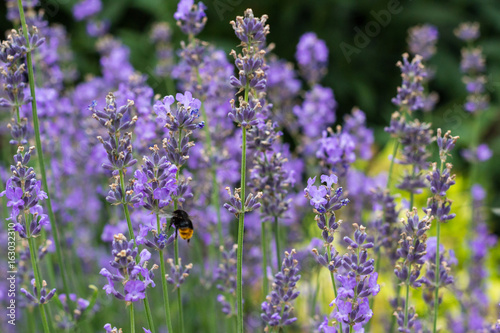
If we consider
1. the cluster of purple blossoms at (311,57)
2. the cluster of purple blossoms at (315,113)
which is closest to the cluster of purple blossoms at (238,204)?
the cluster of purple blossoms at (315,113)

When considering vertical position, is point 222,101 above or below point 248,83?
above

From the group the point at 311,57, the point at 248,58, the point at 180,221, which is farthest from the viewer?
the point at 311,57

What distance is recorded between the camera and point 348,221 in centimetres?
281

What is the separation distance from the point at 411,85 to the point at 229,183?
93cm

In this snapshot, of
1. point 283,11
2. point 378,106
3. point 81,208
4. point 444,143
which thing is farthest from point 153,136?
point 378,106

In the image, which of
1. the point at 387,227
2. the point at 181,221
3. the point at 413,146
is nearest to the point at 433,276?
the point at 387,227

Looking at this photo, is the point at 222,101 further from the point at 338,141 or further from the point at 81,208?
the point at 81,208

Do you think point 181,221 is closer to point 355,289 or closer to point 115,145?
point 115,145

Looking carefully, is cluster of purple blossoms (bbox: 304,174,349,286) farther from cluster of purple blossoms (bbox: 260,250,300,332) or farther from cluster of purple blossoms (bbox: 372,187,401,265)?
cluster of purple blossoms (bbox: 372,187,401,265)

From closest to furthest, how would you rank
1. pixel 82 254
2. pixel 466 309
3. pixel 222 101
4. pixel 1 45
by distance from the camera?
1. pixel 1 45
2. pixel 222 101
3. pixel 466 309
4. pixel 82 254

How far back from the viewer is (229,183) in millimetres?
2531

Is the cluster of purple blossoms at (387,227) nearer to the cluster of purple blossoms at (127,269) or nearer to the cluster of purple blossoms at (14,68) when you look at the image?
the cluster of purple blossoms at (127,269)

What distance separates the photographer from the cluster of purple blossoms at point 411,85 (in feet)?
6.06

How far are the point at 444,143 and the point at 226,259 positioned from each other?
28.5 inches
